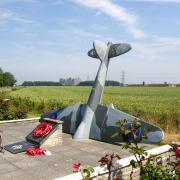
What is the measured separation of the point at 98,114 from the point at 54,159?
4.14 meters

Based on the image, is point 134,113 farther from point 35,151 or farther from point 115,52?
point 35,151

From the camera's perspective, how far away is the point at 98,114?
14.4 metres

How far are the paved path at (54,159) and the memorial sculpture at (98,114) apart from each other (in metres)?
0.48

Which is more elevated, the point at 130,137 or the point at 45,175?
the point at 130,137

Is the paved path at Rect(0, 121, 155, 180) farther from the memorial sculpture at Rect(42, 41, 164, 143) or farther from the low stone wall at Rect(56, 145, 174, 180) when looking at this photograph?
the low stone wall at Rect(56, 145, 174, 180)

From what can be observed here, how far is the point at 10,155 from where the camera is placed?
11.3 m

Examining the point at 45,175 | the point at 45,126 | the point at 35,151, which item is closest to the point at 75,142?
the point at 45,126

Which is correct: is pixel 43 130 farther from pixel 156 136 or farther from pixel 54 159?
pixel 156 136

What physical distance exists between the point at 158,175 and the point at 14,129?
1139cm

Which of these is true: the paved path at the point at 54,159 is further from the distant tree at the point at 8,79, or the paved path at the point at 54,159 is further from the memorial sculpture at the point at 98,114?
the distant tree at the point at 8,79

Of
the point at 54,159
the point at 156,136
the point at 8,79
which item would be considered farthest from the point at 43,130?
the point at 8,79

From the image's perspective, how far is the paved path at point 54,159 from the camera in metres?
9.29

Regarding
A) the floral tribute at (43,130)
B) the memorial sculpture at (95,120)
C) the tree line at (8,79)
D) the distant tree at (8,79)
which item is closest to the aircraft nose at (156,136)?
the memorial sculpture at (95,120)

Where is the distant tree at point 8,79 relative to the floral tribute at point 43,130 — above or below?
above
